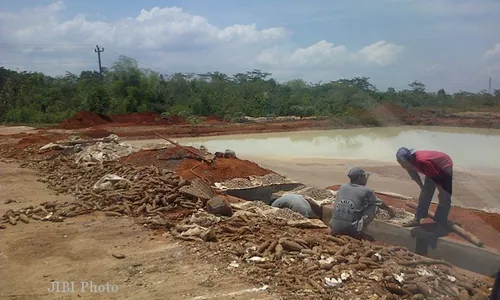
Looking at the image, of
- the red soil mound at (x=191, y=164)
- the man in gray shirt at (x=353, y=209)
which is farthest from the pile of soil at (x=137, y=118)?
the man in gray shirt at (x=353, y=209)

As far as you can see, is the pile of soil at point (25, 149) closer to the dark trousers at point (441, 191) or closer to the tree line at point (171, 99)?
the dark trousers at point (441, 191)

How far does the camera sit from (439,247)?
6.51 metres

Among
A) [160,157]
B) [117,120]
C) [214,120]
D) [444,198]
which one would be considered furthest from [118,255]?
[214,120]

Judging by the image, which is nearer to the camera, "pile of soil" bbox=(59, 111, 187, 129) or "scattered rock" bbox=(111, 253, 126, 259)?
"scattered rock" bbox=(111, 253, 126, 259)

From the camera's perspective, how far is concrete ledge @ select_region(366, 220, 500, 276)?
19.4 ft

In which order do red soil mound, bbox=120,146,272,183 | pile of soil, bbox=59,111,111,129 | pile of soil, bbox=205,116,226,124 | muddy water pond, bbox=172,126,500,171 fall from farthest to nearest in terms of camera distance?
pile of soil, bbox=205,116,226,124 → pile of soil, bbox=59,111,111,129 → muddy water pond, bbox=172,126,500,171 → red soil mound, bbox=120,146,272,183

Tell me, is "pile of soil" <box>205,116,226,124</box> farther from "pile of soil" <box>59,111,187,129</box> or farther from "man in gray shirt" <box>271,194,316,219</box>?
"man in gray shirt" <box>271,194,316,219</box>

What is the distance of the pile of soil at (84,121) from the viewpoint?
102 feet

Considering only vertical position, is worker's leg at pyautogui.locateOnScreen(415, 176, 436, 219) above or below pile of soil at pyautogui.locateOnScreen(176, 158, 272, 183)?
above

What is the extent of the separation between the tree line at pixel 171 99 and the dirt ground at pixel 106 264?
93.3 ft

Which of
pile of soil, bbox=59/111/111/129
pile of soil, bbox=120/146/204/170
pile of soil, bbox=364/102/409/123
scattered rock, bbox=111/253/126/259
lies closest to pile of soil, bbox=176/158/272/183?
pile of soil, bbox=120/146/204/170

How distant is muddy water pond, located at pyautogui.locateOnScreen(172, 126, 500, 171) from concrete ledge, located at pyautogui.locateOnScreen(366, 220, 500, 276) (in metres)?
10.6

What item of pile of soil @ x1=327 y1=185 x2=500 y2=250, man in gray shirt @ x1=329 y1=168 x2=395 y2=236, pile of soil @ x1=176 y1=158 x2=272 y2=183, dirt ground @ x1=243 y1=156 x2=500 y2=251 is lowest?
dirt ground @ x1=243 y1=156 x2=500 y2=251

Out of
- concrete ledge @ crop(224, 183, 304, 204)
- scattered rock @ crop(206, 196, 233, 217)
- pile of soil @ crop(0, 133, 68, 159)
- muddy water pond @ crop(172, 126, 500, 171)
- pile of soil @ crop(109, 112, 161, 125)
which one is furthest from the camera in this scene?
pile of soil @ crop(109, 112, 161, 125)
